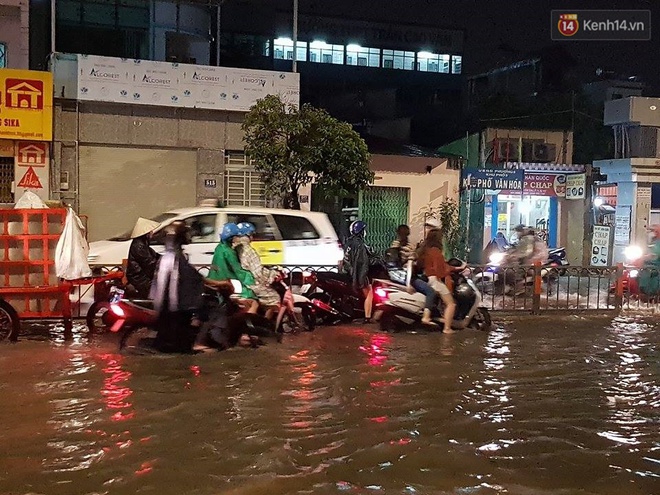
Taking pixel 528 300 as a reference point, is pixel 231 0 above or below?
above

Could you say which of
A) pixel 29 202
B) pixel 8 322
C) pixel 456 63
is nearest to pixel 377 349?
pixel 8 322

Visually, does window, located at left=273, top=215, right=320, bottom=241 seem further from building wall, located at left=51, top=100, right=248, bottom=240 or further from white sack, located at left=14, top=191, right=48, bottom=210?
building wall, located at left=51, top=100, right=248, bottom=240

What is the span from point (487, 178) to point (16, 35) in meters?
13.2

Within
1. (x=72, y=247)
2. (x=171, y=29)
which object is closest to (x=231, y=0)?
(x=171, y=29)

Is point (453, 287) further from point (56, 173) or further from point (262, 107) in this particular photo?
point (56, 173)

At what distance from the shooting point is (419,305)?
442 inches

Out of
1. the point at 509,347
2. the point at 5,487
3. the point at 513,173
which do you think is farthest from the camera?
the point at 513,173

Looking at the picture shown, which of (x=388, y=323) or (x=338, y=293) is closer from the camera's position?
(x=388, y=323)

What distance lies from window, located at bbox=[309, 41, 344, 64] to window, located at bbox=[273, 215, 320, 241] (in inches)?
898

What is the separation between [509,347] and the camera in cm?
1045

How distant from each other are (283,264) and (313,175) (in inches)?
223

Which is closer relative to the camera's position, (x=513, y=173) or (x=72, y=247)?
(x=72, y=247)

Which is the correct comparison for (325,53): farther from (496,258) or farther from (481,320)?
(481,320)

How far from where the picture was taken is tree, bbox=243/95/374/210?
16125 millimetres
